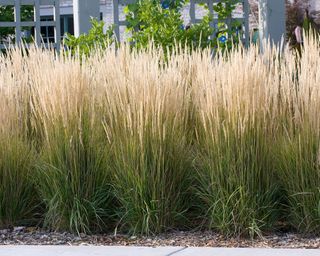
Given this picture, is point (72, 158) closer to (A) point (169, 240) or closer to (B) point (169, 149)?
(B) point (169, 149)

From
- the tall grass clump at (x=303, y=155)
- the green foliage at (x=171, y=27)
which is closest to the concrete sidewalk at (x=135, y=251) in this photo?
the tall grass clump at (x=303, y=155)

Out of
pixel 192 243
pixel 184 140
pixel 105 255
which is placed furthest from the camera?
pixel 184 140

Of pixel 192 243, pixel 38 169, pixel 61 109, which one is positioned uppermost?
pixel 61 109

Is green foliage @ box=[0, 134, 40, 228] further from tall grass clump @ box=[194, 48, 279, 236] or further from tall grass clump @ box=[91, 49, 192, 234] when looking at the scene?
tall grass clump @ box=[194, 48, 279, 236]

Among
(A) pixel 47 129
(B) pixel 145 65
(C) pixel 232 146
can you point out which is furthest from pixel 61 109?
(C) pixel 232 146

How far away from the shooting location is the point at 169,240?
5.68 meters

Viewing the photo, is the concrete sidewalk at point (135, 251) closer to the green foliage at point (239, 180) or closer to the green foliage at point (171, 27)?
the green foliage at point (239, 180)

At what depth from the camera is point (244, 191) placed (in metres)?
5.64

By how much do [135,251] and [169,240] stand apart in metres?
0.55

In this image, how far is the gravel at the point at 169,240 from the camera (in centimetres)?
557

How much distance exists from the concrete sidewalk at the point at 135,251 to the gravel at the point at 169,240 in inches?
14.5

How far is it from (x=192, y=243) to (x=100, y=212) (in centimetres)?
71

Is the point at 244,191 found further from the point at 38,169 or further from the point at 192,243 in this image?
the point at 38,169

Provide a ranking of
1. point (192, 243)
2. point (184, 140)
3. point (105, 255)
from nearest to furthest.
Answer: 1. point (105, 255)
2. point (192, 243)
3. point (184, 140)
